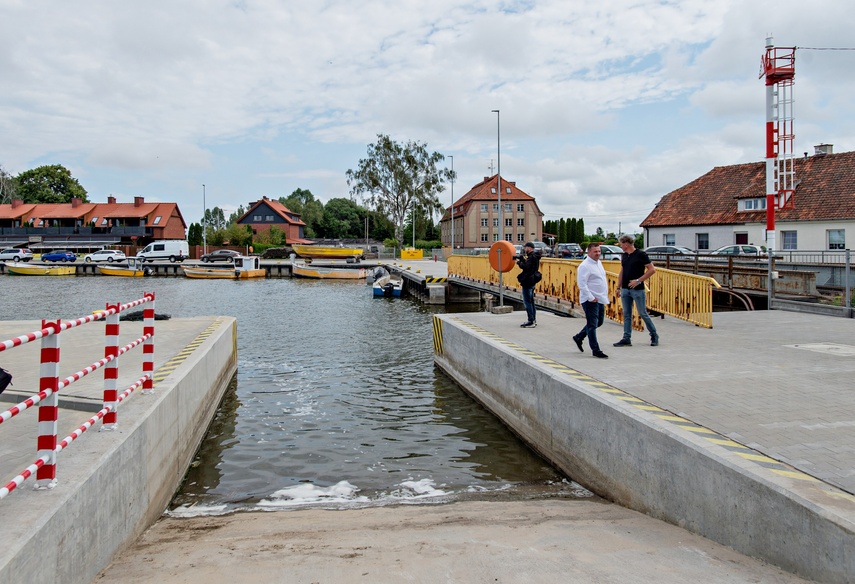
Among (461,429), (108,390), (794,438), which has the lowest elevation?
(461,429)

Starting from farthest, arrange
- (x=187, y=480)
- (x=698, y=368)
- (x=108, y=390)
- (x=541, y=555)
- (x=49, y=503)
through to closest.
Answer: (x=698, y=368) → (x=187, y=480) → (x=108, y=390) → (x=541, y=555) → (x=49, y=503)

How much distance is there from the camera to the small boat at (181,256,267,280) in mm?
60537

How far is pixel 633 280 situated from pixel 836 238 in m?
32.6

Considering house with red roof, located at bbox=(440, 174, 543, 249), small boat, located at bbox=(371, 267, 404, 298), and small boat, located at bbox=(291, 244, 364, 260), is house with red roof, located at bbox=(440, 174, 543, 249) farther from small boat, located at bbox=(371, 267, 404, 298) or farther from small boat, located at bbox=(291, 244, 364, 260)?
small boat, located at bbox=(371, 267, 404, 298)

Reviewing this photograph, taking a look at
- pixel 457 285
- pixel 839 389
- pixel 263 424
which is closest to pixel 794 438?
pixel 839 389

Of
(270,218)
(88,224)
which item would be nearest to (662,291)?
(88,224)

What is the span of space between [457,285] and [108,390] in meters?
29.6

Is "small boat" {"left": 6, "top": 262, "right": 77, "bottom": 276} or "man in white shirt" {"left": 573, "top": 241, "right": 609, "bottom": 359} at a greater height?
"man in white shirt" {"left": 573, "top": 241, "right": 609, "bottom": 359}

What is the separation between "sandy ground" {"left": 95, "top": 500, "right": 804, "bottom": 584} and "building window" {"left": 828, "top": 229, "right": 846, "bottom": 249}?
3689cm

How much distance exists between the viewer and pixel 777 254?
19047mm

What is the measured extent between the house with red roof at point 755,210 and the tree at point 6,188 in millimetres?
104801

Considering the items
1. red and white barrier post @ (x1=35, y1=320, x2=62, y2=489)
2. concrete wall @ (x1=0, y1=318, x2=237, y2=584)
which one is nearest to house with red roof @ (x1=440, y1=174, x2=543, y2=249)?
concrete wall @ (x1=0, y1=318, x2=237, y2=584)

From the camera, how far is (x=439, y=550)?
16.6 ft

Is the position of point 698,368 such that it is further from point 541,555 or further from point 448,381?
point 448,381
